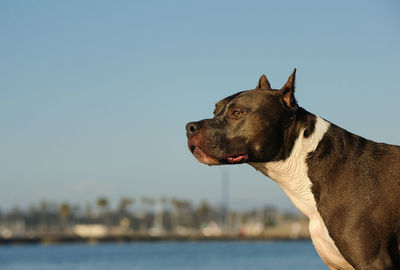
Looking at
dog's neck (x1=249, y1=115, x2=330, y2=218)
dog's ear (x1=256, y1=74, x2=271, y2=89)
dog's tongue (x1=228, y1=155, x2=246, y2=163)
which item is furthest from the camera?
dog's ear (x1=256, y1=74, x2=271, y2=89)

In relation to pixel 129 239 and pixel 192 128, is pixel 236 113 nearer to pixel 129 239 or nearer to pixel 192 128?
pixel 192 128

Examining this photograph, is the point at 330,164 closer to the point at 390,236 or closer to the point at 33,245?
the point at 390,236

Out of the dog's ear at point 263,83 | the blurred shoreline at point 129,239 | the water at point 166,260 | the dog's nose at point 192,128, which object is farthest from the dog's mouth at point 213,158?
A: the blurred shoreline at point 129,239

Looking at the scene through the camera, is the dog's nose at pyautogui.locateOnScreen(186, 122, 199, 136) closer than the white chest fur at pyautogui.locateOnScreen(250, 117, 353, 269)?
No

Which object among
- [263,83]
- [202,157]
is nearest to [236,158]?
[202,157]

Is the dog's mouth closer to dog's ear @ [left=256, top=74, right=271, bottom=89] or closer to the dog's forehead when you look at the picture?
the dog's forehead

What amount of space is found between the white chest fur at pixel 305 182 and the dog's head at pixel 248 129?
0.46 feet

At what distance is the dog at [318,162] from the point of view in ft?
15.9

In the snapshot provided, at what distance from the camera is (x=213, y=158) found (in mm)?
5398

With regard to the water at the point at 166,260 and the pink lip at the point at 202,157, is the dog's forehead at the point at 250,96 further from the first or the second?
the water at the point at 166,260

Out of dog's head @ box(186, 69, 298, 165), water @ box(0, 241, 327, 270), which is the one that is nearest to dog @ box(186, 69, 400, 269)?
dog's head @ box(186, 69, 298, 165)

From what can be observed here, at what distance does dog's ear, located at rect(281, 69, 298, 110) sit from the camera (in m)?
5.32

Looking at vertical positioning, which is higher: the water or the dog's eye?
the dog's eye

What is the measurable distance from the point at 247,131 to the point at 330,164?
77 cm
